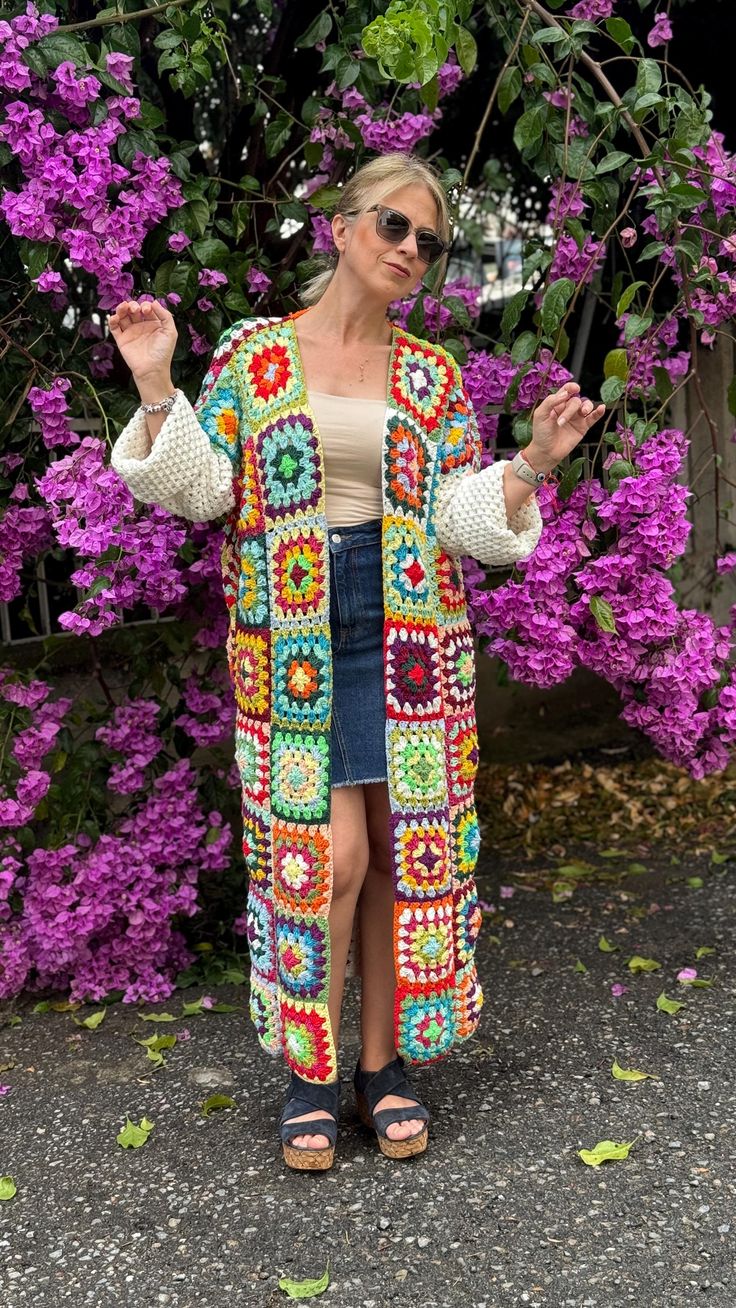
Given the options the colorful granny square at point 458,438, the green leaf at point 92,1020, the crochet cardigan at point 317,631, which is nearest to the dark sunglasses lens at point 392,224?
the crochet cardigan at point 317,631

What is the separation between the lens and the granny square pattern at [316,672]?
2.55m

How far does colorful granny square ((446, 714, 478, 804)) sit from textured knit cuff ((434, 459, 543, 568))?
34 centimetres

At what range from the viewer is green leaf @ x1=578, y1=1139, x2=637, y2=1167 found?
2641 mm

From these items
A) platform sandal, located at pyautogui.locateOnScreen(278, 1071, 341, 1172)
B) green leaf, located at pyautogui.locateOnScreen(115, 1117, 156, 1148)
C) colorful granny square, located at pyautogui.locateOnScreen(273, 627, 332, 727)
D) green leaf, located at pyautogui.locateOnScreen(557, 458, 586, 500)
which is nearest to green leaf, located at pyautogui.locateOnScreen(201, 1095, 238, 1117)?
green leaf, located at pyautogui.locateOnScreen(115, 1117, 156, 1148)

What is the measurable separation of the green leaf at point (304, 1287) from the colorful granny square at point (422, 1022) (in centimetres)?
49

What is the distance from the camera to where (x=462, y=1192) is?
2.57 meters

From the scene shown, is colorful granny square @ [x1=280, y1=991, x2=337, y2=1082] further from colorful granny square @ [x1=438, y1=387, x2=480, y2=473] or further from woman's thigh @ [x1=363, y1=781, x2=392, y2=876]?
colorful granny square @ [x1=438, y1=387, x2=480, y2=473]

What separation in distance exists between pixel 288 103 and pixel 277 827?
2.23 m

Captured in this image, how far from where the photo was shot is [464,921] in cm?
279

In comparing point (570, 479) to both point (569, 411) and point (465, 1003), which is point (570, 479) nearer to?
point (569, 411)

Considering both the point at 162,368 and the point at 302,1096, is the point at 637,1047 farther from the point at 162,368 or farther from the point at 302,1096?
the point at 162,368

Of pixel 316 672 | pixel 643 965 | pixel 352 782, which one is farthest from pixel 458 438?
pixel 643 965

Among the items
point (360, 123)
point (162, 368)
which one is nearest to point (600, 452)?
point (360, 123)

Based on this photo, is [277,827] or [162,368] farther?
[277,827]
